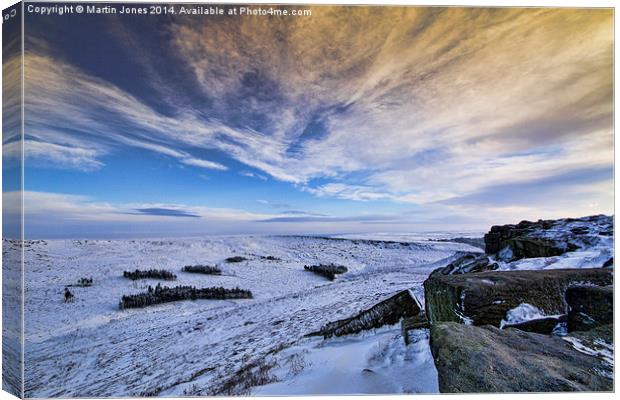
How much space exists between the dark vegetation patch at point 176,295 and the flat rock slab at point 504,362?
442cm

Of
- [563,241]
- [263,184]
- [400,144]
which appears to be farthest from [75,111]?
[563,241]

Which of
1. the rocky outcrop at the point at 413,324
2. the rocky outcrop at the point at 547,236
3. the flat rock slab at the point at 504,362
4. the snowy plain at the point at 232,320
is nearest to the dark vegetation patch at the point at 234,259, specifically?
the snowy plain at the point at 232,320

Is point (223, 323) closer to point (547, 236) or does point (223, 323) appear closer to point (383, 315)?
point (383, 315)

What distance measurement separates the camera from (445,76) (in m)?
5.02

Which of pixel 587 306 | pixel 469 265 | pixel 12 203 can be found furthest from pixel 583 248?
pixel 12 203

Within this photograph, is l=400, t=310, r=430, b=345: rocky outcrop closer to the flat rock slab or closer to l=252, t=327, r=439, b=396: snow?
l=252, t=327, r=439, b=396: snow

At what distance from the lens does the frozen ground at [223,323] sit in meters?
4.38

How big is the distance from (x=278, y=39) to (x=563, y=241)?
523 cm

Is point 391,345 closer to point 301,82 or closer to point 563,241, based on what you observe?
point 563,241

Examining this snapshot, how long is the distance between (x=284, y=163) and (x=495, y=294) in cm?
346

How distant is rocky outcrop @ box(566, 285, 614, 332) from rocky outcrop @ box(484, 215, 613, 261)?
41.0 inches

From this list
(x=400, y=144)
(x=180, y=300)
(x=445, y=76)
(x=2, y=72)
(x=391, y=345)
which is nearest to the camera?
(x=391, y=345)

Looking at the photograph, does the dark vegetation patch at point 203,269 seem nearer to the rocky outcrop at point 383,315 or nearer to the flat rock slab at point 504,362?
the rocky outcrop at point 383,315

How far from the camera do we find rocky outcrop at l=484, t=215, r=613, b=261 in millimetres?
4992
